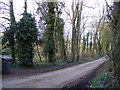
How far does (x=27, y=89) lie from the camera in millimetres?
5930

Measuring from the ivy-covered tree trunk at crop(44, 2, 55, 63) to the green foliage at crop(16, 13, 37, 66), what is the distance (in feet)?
12.3

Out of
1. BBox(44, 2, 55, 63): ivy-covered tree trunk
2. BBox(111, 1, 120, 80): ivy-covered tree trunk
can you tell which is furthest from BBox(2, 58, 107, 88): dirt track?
BBox(44, 2, 55, 63): ivy-covered tree trunk

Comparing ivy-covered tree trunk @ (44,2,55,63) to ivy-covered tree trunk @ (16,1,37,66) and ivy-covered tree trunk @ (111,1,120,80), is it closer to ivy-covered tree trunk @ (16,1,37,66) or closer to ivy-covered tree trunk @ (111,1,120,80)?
ivy-covered tree trunk @ (16,1,37,66)

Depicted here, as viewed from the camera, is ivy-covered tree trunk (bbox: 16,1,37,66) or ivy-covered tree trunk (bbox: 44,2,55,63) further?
ivy-covered tree trunk (bbox: 44,2,55,63)

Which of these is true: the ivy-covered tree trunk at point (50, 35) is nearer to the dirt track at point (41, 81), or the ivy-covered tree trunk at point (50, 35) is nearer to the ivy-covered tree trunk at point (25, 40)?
the ivy-covered tree trunk at point (25, 40)

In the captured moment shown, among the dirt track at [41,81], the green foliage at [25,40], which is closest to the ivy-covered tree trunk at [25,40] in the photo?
the green foliage at [25,40]

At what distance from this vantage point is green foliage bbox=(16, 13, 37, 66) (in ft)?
43.2

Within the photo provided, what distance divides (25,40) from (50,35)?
197 inches

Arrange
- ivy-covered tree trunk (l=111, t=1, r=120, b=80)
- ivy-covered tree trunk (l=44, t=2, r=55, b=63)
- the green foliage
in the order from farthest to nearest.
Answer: ivy-covered tree trunk (l=44, t=2, r=55, b=63) < the green foliage < ivy-covered tree trunk (l=111, t=1, r=120, b=80)

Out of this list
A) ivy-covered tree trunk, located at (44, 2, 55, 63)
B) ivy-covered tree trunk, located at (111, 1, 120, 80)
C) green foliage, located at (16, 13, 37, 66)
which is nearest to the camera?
ivy-covered tree trunk, located at (111, 1, 120, 80)

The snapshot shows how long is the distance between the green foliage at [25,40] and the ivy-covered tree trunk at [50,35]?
3.74 m

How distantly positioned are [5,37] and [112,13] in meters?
10.1

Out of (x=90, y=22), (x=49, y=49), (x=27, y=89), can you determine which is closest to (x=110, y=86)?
(x=27, y=89)

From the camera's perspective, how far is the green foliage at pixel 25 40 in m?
13.2
